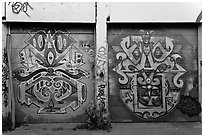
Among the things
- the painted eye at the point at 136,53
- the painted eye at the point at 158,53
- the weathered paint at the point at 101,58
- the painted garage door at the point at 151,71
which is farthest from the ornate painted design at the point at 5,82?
the painted eye at the point at 158,53

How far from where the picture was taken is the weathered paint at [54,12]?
7254mm

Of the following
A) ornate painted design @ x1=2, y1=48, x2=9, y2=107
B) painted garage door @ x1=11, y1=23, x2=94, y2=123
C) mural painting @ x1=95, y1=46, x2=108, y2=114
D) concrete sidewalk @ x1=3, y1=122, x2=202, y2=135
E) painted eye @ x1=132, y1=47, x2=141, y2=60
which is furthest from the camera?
painted eye @ x1=132, y1=47, x2=141, y2=60

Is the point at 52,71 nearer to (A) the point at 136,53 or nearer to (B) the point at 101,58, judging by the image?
(B) the point at 101,58

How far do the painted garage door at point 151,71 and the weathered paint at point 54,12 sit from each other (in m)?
0.92

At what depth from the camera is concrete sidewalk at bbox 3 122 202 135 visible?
Result: 6.48 metres

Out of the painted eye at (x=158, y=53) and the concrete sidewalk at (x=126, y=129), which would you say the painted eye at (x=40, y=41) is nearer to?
the concrete sidewalk at (x=126, y=129)

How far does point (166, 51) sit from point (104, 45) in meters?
2.02

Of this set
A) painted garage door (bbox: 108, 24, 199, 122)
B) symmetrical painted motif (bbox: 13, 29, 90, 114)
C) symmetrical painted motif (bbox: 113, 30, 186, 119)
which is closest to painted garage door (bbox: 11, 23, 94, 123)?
symmetrical painted motif (bbox: 13, 29, 90, 114)

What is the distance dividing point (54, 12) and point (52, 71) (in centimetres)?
180

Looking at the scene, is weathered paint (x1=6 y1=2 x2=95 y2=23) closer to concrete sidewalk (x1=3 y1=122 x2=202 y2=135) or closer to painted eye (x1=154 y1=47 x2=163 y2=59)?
painted eye (x1=154 y1=47 x2=163 y2=59)

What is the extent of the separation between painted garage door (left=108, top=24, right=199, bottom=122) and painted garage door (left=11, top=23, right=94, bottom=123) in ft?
2.81

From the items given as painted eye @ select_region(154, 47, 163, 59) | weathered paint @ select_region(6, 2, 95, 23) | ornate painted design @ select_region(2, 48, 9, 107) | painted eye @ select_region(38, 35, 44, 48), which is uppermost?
weathered paint @ select_region(6, 2, 95, 23)

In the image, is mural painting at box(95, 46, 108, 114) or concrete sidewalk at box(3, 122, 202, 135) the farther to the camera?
mural painting at box(95, 46, 108, 114)

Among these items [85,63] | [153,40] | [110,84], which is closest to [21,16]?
[85,63]
